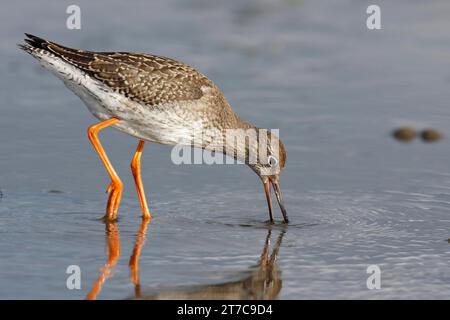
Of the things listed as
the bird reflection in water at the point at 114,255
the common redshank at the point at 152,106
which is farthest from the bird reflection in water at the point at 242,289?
the common redshank at the point at 152,106

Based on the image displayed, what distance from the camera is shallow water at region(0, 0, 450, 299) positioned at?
10.5 m

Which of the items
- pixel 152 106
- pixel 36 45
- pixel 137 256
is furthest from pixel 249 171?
pixel 137 256

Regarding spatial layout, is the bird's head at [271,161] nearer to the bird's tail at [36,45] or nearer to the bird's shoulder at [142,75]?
the bird's shoulder at [142,75]

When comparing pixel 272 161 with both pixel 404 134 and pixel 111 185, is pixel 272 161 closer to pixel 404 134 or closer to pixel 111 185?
pixel 111 185

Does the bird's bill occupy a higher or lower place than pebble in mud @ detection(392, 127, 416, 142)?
lower

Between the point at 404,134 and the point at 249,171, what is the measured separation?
2562 millimetres

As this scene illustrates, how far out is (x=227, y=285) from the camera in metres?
10.2

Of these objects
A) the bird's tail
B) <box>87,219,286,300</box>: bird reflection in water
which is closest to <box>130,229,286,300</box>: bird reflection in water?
<box>87,219,286,300</box>: bird reflection in water

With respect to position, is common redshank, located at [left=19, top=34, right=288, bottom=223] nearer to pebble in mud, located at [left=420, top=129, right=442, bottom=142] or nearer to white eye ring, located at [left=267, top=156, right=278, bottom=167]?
white eye ring, located at [left=267, top=156, right=278, bottom=167]

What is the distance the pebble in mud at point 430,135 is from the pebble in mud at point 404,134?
0.14 meters

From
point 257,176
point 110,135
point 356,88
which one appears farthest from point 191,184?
point 356,88

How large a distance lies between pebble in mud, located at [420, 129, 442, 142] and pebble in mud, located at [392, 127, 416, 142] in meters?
0.14

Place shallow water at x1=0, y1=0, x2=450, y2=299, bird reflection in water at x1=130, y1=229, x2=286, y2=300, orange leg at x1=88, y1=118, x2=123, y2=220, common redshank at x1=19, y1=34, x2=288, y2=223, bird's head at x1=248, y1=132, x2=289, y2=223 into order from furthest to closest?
1. bird's head at x1=248, y1=132, x2=289, y2=223
2. common redshank at x1=19, y1=34, x2=288, y2=223
3. orange leg at x1=88, y1=118, x2=123, y2=220
4. shallow water at x1=0, y1=0, x2=450, y2=299
5. bird reflection in water at x1=130, y1=229, x2=286, y2=300

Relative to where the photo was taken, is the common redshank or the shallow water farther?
the common redshank
